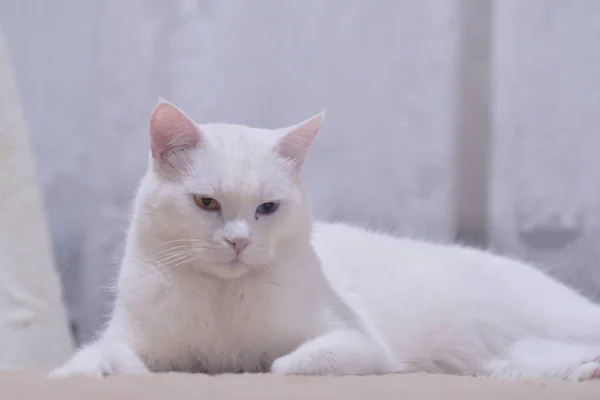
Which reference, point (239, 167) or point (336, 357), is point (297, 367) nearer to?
point (336, 357)

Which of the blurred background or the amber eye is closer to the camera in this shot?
the amber eye

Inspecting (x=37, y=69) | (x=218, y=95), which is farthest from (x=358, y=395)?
(x=37, y=69)

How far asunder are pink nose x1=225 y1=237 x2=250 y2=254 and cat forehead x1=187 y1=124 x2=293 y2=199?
74mm

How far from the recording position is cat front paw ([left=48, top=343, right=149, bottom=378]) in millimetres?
947

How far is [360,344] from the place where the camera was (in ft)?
3.33

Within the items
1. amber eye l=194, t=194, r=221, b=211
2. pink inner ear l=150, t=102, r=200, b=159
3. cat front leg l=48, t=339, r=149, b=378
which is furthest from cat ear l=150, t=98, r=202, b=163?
cat front leg l=48, t=339, r=149, b=378

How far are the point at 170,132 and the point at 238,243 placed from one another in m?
0.23

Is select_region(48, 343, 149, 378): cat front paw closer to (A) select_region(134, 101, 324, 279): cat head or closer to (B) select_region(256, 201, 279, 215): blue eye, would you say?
(A) select_region(134, 101, 324, 279): cat head

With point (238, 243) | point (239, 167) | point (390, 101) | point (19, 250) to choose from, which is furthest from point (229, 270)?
point (390, 101)

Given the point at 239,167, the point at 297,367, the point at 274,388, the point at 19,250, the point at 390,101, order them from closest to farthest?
the point at 274,388 < the point at 297,367 < the point at 239,167 < the point at 19,250 < the point at 390,101

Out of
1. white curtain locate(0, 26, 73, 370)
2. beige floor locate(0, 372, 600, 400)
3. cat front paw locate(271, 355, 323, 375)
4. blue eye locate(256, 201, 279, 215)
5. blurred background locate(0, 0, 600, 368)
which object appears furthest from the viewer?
blurred background locate(0, 0, 600, 368)

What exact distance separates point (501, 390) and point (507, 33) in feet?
3.44

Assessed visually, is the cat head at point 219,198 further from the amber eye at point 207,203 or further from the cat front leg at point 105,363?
the cat front leg at point 105,363

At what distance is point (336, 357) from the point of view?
38.0 inches
